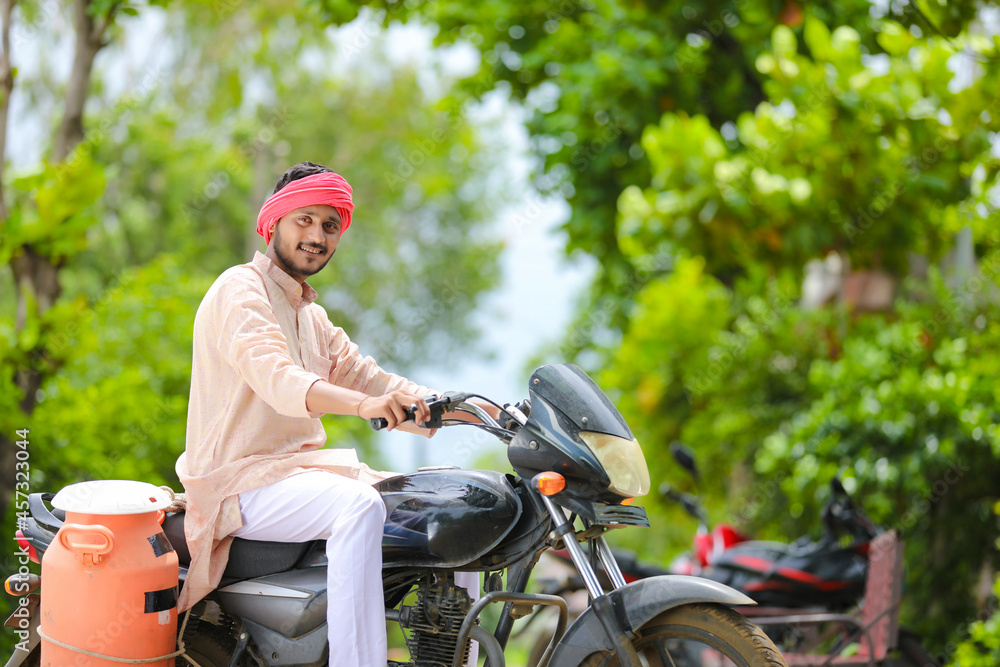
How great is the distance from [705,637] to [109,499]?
1.71 m

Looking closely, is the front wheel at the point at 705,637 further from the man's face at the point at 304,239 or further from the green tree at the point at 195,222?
the green tree at the point at 195,222

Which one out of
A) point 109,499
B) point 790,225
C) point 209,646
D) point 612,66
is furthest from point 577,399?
point 612,66

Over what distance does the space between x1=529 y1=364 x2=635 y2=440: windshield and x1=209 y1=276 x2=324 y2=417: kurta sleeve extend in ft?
2.07

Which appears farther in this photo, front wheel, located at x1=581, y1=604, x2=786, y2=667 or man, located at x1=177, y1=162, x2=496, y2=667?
man, located at x1=177, y1=162, x2=496, y2=667

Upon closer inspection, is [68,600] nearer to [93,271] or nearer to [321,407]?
[321,407]

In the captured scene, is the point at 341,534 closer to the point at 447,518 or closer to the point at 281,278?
the point at 447,518

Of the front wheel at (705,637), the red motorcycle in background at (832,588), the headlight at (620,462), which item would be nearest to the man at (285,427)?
the headlight at (620,462)

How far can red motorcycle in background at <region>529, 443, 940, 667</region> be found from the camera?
4.68 meters

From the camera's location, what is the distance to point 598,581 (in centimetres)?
265

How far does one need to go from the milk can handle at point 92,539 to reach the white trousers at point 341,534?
360 millimetres

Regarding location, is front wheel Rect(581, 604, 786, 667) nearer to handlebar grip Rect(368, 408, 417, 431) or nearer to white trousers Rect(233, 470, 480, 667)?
white trousers Rect(233, 470, 480, 667)

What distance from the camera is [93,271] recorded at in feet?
56.5

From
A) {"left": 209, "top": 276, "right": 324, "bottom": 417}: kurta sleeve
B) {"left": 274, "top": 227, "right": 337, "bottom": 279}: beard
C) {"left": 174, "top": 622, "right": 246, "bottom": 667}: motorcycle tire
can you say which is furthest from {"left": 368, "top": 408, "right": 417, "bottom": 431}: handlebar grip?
{"left": 174, "top": 622, "right": 246, "bottom": 667}: motorcycle tire

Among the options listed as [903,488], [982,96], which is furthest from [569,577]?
[982,96]
